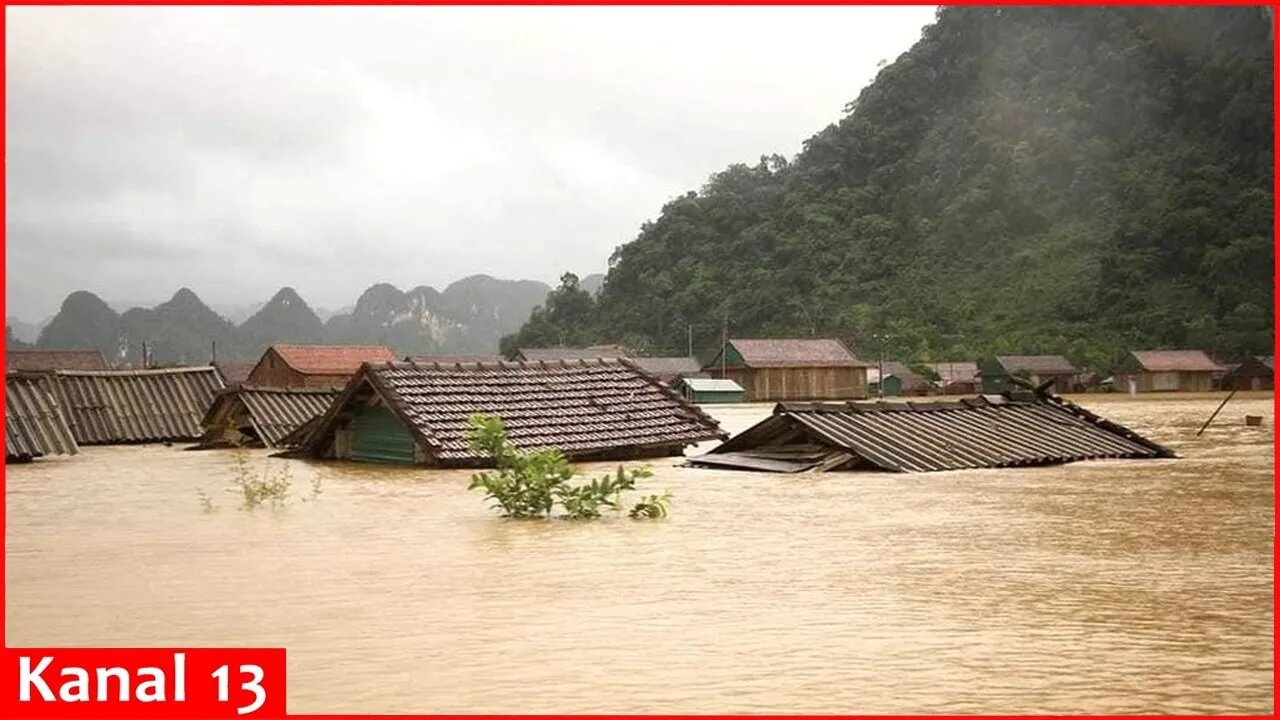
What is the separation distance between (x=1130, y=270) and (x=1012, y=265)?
338 inches

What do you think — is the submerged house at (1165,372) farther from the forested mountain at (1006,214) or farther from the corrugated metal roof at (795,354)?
the corrugated metal roof at (795,354)

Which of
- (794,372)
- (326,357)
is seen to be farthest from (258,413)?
(794,372)

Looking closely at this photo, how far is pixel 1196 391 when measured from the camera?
70.7 m

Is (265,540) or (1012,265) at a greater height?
(1012,265)

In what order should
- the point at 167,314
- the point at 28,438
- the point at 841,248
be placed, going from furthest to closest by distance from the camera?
the point at 167,314
the point at 841,248
the point at 28,438

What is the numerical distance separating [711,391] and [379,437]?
4925 centimetres

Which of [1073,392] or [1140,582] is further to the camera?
[1073,392]

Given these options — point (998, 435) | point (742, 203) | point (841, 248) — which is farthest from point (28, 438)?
point (742, 203)

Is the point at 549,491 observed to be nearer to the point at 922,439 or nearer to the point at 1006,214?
the point at 922,439

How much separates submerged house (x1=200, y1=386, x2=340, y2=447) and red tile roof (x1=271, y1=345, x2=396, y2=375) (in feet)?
117

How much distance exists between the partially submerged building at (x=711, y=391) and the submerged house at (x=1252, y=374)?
77.3 feet

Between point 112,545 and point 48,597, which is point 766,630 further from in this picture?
point 112,545

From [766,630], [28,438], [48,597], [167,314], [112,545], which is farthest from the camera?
[167,314]

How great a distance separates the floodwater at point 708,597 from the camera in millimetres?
5242
